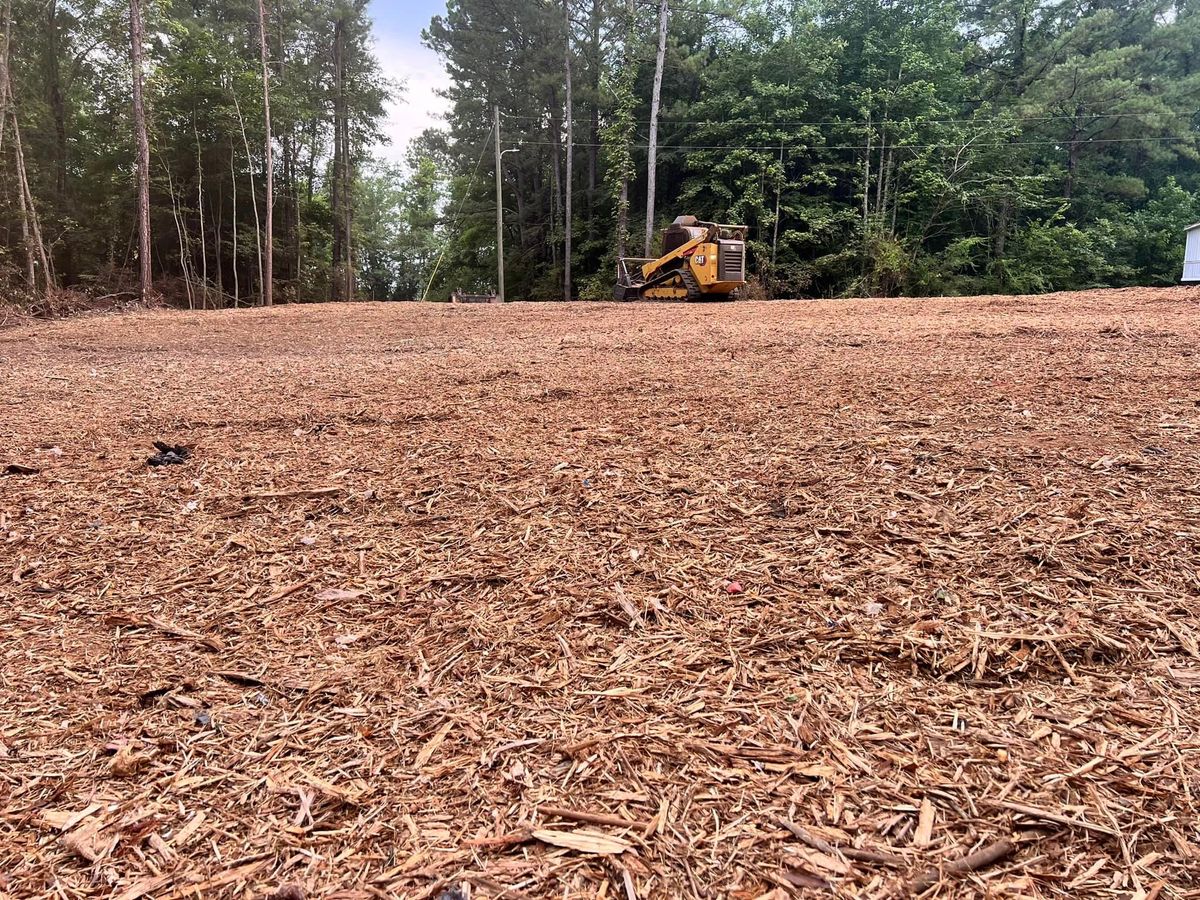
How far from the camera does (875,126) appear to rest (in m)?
22.6

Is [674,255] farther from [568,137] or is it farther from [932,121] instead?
[568,137]

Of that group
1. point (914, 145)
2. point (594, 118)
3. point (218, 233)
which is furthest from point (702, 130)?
point (218, 233)

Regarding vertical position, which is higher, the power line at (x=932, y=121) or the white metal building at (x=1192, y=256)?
the power line at (x=932, y=121)

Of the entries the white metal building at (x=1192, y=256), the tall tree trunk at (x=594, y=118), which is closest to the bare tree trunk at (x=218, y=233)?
the tall tree trunk at (x=594, y=118)

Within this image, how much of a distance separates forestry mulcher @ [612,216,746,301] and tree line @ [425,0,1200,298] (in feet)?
19.0

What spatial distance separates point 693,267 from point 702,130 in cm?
1217

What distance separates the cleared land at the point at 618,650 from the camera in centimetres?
117

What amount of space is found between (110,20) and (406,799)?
2259cm

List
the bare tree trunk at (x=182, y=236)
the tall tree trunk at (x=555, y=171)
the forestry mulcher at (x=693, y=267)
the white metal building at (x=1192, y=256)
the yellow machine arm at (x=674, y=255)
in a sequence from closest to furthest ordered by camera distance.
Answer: the forestry mulcher at (x=693, y=267)
the yellow machine arm at (x=674, y=255)
the bare tree trunk at (x=182, y=236)
the white metal building at (x=1192, y=256)
the tall tree trunk at (x=555, y=171)

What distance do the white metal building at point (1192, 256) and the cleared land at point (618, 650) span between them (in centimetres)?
2512

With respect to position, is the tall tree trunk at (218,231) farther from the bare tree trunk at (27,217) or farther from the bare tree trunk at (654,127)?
the bare tree trunk at (654,127)

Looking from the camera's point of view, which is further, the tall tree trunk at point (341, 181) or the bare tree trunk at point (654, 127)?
the tall tree trunk at point (341, 181)

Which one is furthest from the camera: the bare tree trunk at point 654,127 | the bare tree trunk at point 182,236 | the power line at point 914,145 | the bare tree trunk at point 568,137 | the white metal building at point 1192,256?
the bare tree trunk at point 568,137

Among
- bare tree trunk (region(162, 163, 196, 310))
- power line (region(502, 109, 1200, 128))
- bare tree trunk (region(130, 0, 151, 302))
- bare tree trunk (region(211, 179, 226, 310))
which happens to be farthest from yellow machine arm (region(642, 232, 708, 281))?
bare tree trunk (region(211, 179, 226, 310))
